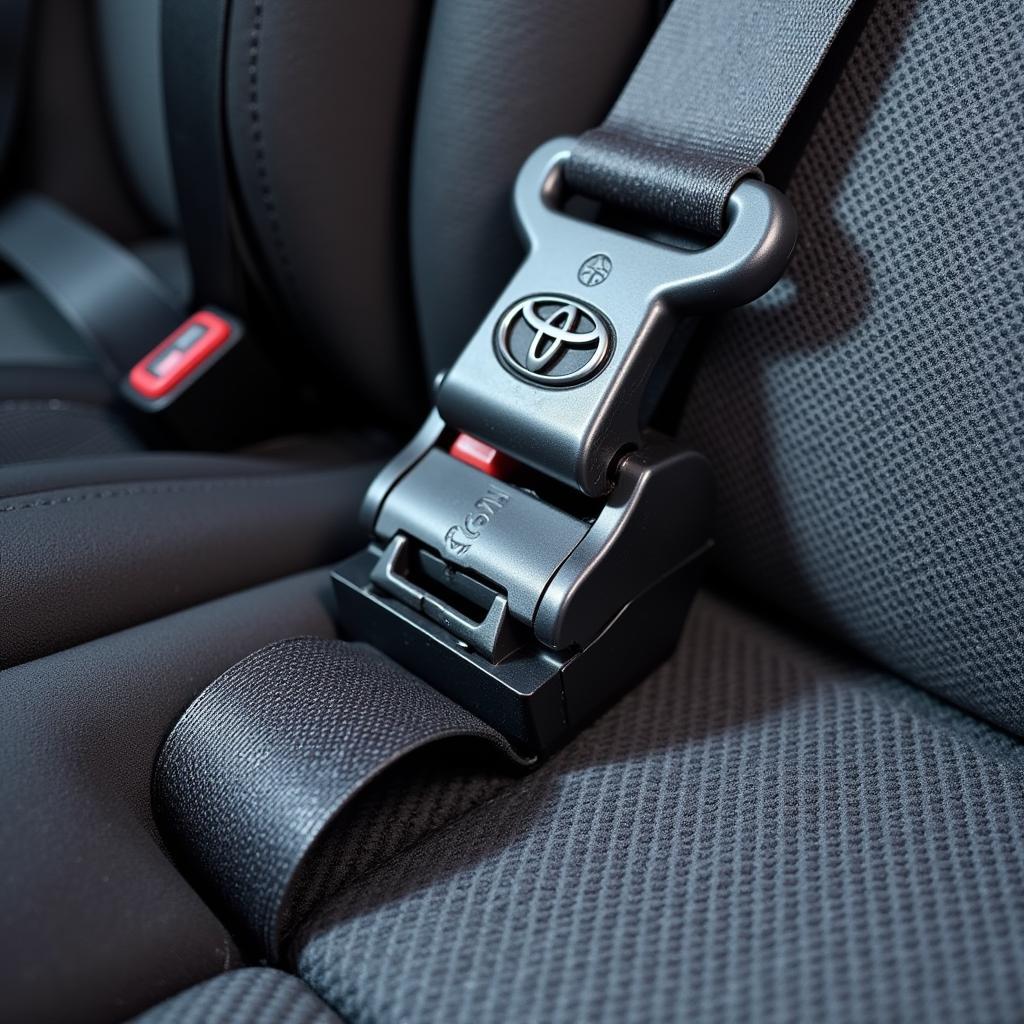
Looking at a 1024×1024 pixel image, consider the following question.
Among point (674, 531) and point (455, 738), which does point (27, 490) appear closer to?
point (455, 738)

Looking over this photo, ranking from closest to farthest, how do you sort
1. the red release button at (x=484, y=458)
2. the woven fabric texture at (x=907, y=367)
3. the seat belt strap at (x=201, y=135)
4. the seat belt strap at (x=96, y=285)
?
1. the woven fabric texture at (x=907, y=367)
2. the red release button at (x=484, y=458)
3. the seat belt strap at (x=201, y=135)
4. the seat belt strap at (x=96, y=285)

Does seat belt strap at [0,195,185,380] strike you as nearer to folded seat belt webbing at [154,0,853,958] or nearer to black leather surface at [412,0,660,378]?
black leather surface at [412,0,660,378]

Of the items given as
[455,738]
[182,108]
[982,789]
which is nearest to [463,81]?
[182,108]

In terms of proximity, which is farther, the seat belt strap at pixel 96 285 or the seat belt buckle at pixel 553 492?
the seat belt strap at pixel 96 285

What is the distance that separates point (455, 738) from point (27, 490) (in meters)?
0.43

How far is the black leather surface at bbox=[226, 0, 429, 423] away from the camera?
0.86 metres

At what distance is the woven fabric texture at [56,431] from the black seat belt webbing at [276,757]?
0.43 m

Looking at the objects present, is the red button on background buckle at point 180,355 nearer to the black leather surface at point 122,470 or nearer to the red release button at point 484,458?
the black leather surface at point 122,470

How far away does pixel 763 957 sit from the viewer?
58 centimetres

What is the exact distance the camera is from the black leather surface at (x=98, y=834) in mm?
556

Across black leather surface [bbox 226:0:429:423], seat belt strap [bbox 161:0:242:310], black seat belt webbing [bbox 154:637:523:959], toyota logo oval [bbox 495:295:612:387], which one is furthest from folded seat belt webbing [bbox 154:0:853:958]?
seat belt strap [bbox 161:0:242:310]

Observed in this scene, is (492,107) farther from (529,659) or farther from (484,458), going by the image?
(529,659)

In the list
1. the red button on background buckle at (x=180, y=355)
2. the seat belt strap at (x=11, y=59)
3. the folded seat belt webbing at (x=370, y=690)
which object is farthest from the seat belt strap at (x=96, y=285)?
the folded seat belt webbing at (x=370, y=690)

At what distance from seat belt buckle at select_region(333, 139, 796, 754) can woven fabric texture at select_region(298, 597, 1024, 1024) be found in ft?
0.26
